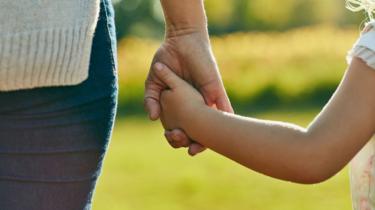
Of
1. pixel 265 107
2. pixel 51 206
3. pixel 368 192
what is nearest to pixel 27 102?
pixel 51 206

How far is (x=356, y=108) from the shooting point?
8.14ft

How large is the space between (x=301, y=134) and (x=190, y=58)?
17.7 inches

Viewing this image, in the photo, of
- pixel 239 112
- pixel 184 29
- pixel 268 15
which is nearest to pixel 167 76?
pixel 184 29

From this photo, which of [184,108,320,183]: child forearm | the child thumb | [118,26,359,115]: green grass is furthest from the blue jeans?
[118,26,359,115]: green grass

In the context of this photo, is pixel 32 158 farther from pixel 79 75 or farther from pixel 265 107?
pixel 265 107

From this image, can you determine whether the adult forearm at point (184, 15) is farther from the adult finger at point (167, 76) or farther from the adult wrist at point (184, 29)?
→ the adult finger at point (167, 76)

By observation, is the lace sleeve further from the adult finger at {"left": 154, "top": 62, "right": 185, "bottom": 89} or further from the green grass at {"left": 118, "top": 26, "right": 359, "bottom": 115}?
the green grass at {"left": 118, "top": 26, "right": 359, "bottom": 115}

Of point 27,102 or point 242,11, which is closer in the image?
point 27,102

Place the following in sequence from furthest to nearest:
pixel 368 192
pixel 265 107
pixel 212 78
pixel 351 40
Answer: pixel 351 40 < pixel 265 107 < pixel 212 78 < pixel 368 192

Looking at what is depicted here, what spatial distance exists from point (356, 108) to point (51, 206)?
2.31 ft

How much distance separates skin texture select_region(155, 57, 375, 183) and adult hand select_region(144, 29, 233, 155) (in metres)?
0.11

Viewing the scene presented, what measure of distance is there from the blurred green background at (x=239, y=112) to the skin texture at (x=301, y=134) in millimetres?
862

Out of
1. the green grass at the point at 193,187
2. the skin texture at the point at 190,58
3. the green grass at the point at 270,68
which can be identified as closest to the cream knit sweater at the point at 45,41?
the skin texture at the point at 190,58

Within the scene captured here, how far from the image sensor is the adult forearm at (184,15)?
2.86m
